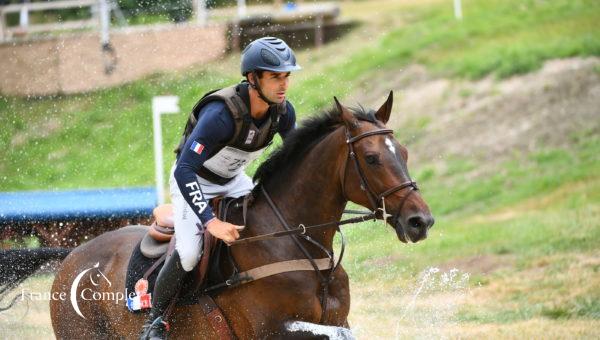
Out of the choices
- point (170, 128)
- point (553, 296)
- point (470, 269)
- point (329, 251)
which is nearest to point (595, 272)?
point (553, 296)

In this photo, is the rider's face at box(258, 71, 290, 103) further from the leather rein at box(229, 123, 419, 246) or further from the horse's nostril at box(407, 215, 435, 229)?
the horse's nostril at box(407, 215, 435, 229)

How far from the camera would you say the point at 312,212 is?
19.5ft

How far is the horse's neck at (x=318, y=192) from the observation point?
5.89 metres

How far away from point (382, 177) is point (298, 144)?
74 centimetres

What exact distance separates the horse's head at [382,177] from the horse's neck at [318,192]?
4.4 inches

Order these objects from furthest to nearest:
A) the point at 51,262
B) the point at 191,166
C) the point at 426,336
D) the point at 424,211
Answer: the point at 426,336
the point at 51,262
the point at 191,166
the point at 424,211

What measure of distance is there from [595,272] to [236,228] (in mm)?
6711

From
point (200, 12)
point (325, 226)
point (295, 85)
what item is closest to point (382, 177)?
point (325, 226)

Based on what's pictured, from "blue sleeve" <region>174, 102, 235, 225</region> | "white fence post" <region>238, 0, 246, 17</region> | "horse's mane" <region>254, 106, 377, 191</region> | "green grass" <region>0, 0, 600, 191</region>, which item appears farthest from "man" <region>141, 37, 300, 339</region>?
"white fence post" <region>238, 0, 246, 17</region>

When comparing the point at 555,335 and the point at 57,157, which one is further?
the point at 57,157

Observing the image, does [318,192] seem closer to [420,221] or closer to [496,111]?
[420,221]

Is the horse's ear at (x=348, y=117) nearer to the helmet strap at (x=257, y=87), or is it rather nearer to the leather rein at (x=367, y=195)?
the leather rein at (x=367, y=195)

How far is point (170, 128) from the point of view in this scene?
15922mm

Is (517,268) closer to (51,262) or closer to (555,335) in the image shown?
(555,335)
